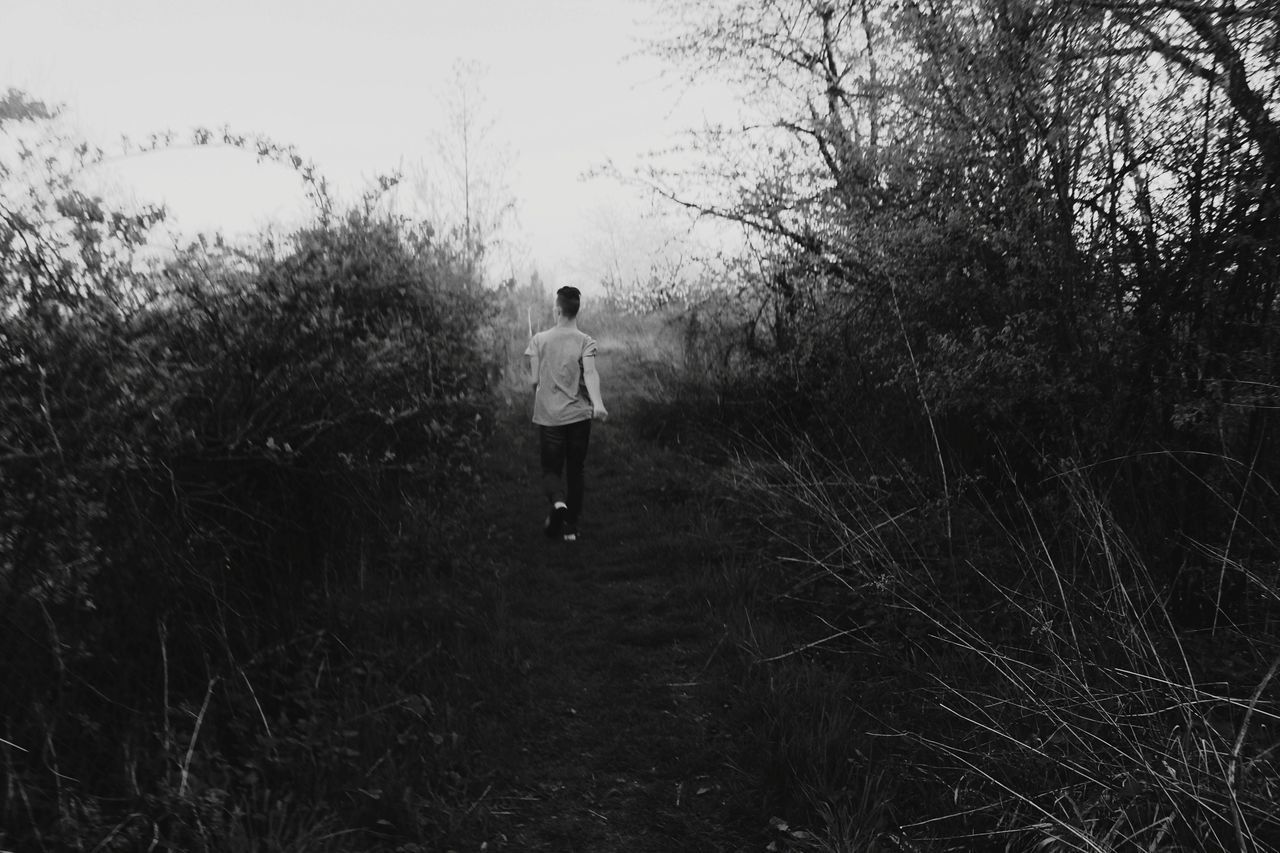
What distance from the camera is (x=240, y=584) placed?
4051mm

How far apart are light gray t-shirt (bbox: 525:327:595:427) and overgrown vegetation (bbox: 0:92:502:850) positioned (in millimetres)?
1855

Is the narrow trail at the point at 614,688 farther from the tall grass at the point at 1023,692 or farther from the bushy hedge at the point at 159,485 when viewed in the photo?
the bushy hedge at the point at 159,485

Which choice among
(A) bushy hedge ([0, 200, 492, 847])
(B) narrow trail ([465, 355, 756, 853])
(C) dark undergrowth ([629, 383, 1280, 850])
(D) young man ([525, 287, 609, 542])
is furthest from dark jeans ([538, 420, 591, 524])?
(C) dark undergrowth ([629, 383, 1280, 850])

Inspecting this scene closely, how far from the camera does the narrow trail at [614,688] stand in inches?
127

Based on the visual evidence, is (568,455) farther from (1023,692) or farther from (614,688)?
(1023,692)

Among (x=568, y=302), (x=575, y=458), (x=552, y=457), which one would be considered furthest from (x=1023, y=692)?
(x=568, y=302)

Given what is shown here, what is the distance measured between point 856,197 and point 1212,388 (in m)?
3.31

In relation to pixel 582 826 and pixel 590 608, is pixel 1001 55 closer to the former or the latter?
pixel 590 608

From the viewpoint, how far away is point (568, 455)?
6918mm

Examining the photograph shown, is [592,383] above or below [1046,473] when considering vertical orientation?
above

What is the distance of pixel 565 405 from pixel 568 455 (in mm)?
435

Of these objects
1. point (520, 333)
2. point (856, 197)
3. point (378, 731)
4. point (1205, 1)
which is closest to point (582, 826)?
point (378, 731)

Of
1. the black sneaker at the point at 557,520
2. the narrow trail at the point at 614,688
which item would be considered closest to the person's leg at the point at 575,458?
the black sneaker at the point at 557,520

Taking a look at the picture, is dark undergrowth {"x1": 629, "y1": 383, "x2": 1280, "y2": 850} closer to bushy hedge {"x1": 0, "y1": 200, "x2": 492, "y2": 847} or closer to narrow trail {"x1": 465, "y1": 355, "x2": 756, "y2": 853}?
narrow trail {"x1": 465, "y1": 355, "x2": 756, "y2": 853}
